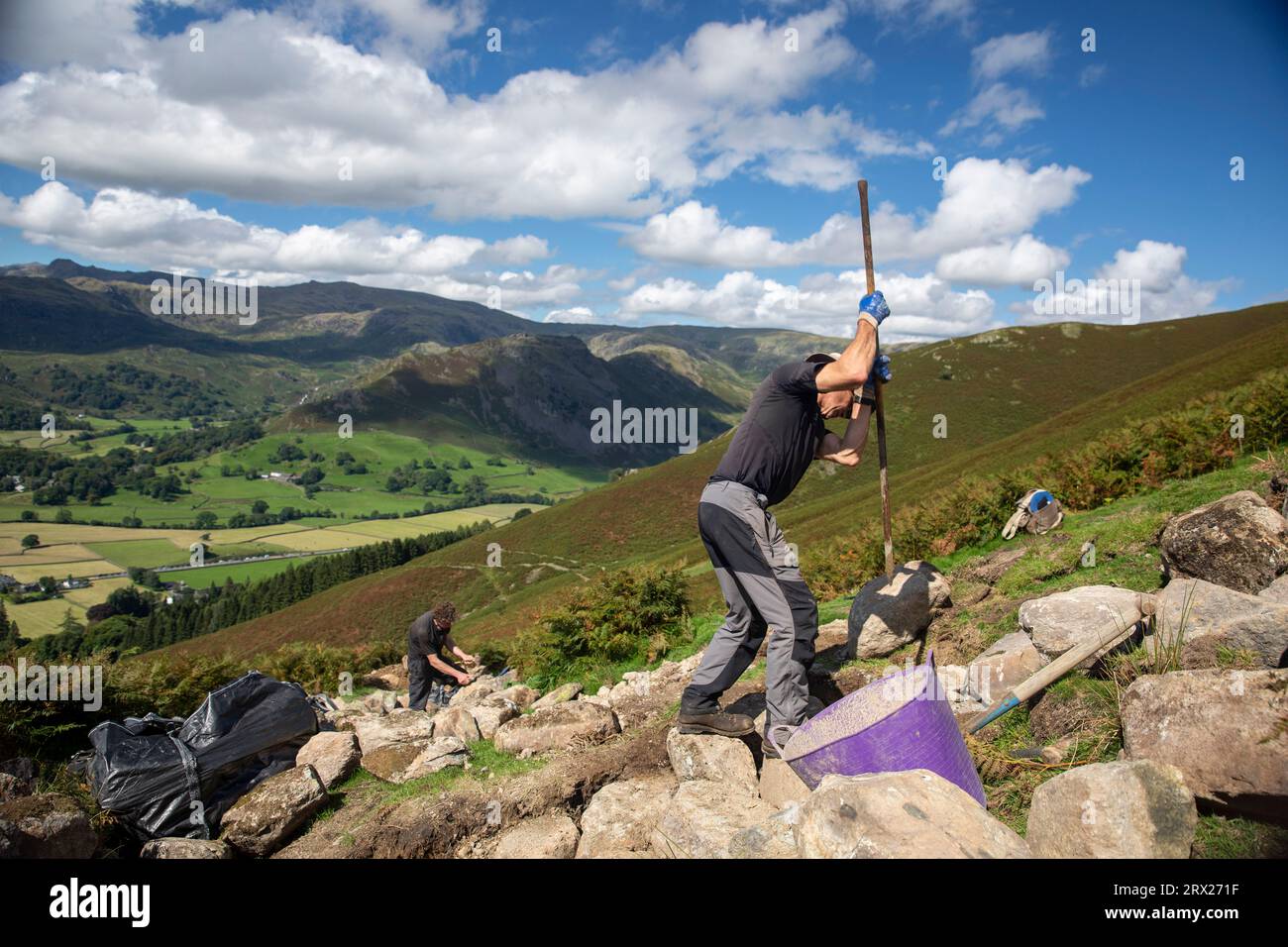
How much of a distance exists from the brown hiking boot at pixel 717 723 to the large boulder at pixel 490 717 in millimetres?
2955

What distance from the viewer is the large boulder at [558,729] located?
6.81 m

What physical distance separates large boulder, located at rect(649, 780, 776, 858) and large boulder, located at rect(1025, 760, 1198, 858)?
163 centimetres

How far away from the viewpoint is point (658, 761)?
5.95m

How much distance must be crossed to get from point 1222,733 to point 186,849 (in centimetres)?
722

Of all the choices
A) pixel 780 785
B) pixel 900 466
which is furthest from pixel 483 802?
pixel 900 466

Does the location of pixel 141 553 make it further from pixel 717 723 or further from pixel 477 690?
pixel 717 723

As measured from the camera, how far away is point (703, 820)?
14.8 ft

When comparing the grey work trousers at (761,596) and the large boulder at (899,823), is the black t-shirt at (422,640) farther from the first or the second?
the large boulder at (899,823)

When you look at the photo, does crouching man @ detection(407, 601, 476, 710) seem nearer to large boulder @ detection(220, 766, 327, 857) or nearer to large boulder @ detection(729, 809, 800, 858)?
large boulder @ detection(220, 766, 327, 857)

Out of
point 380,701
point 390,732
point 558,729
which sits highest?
point 558,729

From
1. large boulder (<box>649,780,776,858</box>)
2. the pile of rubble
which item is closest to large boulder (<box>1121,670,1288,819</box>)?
the pile of rubble

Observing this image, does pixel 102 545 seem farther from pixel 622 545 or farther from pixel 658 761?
pixel 658 761
